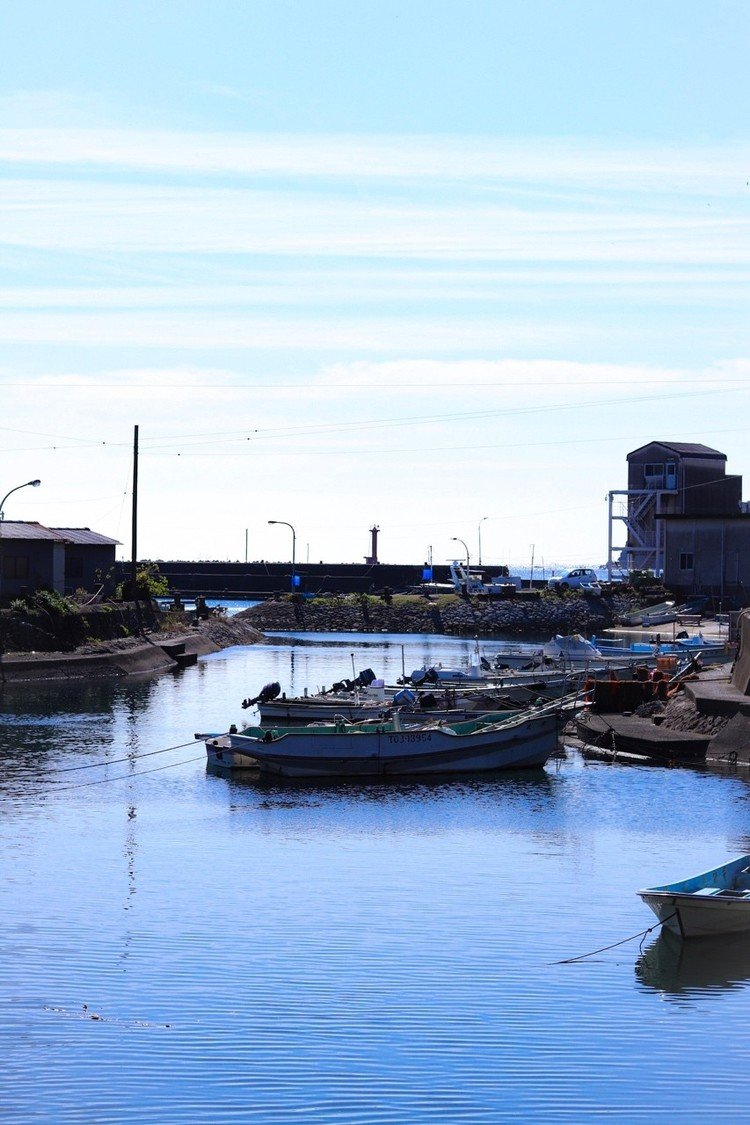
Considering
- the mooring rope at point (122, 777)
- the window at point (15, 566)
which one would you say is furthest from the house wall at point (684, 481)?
the mooring rope at point (122, 777)

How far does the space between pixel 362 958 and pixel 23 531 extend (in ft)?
225

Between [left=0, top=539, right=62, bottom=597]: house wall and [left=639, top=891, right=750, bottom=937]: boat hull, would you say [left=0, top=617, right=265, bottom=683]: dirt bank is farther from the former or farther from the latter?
[left=639, top=891, right=750, bottom=937]: boat hull

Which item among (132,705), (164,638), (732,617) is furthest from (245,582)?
(132,705)

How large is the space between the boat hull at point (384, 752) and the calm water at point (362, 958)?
1.24m

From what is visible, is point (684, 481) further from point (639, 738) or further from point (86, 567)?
point (639, 738)

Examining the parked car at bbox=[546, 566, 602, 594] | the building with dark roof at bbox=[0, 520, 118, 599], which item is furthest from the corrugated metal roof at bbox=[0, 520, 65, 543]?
the parked car at bbox=[546, 566, 602, 594]

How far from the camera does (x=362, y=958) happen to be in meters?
22.7

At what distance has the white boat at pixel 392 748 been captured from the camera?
142 feet

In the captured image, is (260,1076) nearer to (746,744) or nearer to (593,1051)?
(593,1051)

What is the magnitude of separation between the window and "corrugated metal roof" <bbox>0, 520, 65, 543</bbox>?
1326 mm

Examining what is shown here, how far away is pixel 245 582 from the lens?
178000 millimetres

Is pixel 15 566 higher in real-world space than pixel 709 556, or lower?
lower

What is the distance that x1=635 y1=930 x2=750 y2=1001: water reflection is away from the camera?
22.0 metres

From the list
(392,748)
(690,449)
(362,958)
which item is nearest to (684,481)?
(690,449)
